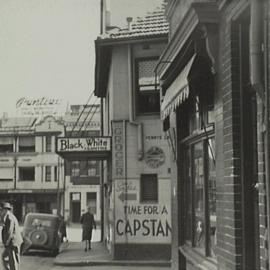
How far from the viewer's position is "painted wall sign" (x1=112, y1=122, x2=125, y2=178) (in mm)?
17078

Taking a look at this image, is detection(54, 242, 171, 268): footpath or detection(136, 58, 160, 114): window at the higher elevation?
detection(136, 58, 160, 114): window

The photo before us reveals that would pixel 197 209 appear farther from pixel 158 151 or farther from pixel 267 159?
pixel 158 151

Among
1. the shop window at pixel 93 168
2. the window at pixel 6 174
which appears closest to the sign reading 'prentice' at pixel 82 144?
the shop window at pixel 93 168

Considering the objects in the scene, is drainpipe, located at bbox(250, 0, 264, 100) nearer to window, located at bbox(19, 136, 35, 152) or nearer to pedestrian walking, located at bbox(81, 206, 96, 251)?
pedestrian walking, located at bbox(81, 206, 96, 251)

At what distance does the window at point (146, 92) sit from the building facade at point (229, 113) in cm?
979

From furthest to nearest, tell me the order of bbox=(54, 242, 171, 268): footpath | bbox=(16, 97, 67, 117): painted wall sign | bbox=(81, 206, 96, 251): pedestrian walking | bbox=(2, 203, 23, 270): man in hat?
bbox=(16, 97, 67, 117): painted wall sign → bbox=(81, 206, 96, 251): pedestrian walking → bbox=(54, 242, 171, 268): footpath → bbox=(2, 203, 23, 270): man in hat

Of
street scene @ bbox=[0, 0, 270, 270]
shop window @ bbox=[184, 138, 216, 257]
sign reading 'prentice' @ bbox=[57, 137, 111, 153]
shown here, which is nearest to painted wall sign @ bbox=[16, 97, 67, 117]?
street scene @ bbox=[0, 0, 270, 270]

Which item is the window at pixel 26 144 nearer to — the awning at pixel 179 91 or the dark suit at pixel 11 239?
the dark suit at pixel 11 239

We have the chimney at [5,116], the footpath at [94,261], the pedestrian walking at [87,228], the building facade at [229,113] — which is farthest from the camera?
the chimney at [5,116]

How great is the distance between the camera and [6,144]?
56125mm

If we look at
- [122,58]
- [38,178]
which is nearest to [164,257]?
[122,58]

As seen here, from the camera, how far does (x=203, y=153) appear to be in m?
7.16

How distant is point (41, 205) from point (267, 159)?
5198 cm

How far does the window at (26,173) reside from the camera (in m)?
55.0
